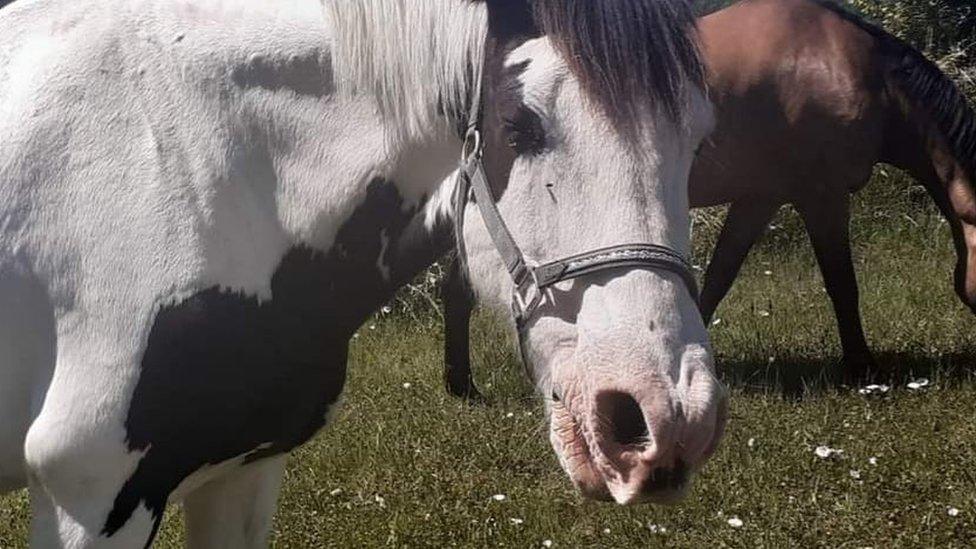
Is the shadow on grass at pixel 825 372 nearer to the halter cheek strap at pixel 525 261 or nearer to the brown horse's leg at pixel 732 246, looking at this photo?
the brown horse's leg at pixel 732 246

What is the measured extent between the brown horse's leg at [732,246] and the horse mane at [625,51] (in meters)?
3.72

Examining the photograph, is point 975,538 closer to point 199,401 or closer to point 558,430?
point 558,430

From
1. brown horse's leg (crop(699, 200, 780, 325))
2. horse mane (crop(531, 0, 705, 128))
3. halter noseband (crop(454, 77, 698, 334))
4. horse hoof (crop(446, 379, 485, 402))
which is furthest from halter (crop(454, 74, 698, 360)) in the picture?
brown horse's leg (crop(699, 200, 780, 325))

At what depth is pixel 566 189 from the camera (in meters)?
1.68

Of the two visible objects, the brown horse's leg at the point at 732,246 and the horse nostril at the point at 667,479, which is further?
the brown horse's leg at the point at 732,246

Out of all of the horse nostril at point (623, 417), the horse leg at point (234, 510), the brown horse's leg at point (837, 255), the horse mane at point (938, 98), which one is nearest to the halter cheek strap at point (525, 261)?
the horse nostril at point (623, 417)

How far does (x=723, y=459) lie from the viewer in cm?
387

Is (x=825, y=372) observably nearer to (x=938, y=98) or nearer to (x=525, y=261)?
(x=938, y=98)

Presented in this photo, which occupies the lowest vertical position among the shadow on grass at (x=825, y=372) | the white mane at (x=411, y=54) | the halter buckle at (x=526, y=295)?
the shadow on grass at (x=825, y=372)

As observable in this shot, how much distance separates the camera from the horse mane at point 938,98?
516cm

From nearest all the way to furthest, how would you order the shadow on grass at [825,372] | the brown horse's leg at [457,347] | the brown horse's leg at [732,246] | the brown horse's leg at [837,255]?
the shadow on grass at [825,372] < the brown horse's leg at [457,347] < the brown horse's leg at [837,255] < the brown horse's leg at [732,246]

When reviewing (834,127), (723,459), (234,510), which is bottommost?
(723,459)

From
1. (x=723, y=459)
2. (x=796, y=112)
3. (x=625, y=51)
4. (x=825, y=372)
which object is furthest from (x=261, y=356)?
(x=796, y=112)

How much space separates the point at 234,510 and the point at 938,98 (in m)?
3.89
